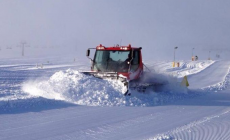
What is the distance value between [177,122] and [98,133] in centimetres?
263

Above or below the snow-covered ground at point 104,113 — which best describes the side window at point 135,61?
above

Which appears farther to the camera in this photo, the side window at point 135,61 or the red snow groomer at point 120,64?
the side window at point 135,61

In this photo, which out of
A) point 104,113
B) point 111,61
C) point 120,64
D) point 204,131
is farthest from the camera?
point 111,61

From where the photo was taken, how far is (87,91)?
12.4 metres

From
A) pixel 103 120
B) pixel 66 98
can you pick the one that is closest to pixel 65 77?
pixel 66 98

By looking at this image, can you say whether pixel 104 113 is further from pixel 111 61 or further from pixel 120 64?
pixel 111 61

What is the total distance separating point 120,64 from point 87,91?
8.05 ft

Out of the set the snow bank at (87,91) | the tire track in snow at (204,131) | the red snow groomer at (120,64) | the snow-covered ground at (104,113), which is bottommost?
the tire track in snow at (204,131)

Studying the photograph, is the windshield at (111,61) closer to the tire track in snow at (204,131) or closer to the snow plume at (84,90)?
the snow plume at (84,90)

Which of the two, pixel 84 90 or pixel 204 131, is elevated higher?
pixel 84 90

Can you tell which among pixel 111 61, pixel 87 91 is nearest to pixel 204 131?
pixel 87 91

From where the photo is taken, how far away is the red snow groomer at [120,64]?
13.9 m

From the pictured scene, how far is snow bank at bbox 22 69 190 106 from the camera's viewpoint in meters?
12.2

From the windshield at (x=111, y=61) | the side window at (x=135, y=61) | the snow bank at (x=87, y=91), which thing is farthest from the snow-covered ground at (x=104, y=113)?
the windshield at (x=111, y=61)
